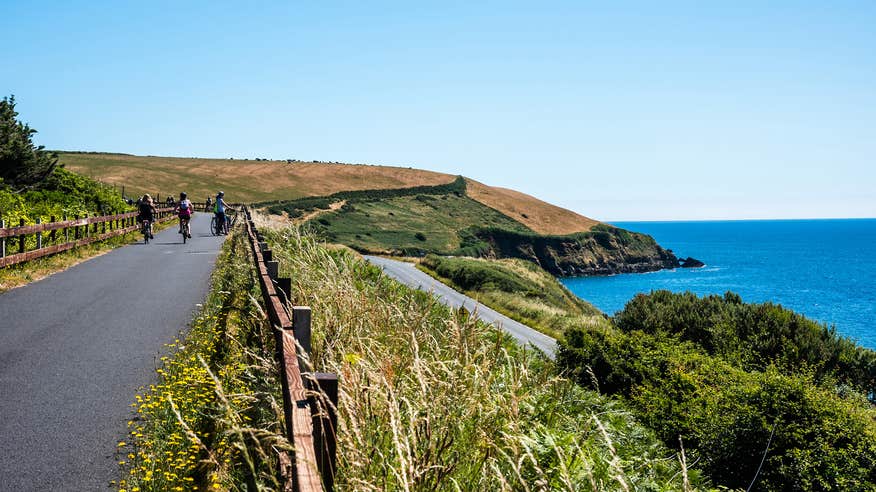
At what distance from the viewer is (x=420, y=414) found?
13.7 ft

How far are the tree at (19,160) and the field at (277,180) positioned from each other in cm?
5892

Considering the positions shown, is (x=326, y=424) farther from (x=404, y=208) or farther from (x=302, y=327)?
(x=404, y=208)

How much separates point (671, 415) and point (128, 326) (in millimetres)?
8321

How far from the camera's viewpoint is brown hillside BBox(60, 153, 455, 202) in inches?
3986

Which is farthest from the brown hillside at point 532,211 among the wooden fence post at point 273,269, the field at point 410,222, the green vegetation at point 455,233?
the wooden fence post at point 273,269

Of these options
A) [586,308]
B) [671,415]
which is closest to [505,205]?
[586,308]

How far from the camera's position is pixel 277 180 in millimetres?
118688

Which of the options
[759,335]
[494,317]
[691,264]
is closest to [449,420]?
[759,335]

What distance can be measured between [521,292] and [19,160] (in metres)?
32.4

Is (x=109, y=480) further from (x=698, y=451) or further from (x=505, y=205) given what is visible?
(x=505, y=205)

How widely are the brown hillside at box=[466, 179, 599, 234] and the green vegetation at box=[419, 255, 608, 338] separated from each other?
50880 millimetres

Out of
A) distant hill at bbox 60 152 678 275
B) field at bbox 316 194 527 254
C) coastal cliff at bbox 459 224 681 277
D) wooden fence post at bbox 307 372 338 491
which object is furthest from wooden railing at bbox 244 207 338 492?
coastal cliff at bbox 459 224 681 277

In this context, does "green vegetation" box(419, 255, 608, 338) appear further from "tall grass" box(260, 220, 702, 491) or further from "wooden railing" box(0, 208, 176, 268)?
"tall grass" box(260, 220, 702, 491)

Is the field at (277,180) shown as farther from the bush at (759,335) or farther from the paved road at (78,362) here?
the paved road at (78,362)
